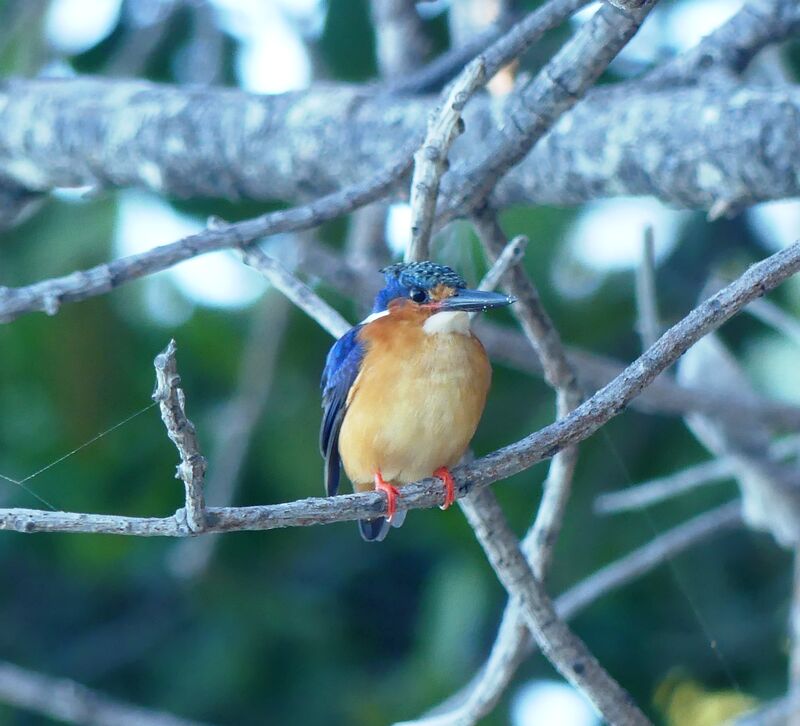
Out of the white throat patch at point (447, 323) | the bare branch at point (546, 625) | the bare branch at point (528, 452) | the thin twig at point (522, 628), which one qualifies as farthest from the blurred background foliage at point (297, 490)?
the bare branch at point (528, 452)

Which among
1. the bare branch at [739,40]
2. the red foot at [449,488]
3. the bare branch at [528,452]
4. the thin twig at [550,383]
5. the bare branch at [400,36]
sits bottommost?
the bare branch at [528,452]

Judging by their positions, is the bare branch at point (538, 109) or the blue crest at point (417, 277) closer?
the bare branch at point (538, 109)

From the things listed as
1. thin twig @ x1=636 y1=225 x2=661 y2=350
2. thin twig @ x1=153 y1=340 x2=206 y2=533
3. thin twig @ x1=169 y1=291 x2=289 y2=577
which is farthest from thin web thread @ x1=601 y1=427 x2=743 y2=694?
thin twig @ x1=153 y1=340 x2=206 y2=533

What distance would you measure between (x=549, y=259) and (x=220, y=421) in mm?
1415

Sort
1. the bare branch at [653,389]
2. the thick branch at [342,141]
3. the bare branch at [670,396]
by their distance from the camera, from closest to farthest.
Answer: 1. the thick branch at [342,141]
2. the bare branch at [653,389]
3. the bare branch at [670,396]

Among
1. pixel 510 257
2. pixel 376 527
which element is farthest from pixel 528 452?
pixel 376 527

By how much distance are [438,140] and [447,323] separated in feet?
2.01

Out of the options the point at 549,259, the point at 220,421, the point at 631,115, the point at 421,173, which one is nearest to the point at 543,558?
the point at 421,173

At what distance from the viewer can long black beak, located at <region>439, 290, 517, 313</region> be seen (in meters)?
2.82

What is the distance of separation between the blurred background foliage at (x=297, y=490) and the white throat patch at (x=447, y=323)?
1.16m

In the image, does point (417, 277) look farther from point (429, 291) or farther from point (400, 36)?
point (400, 36)

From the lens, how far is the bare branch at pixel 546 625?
272 centimetres

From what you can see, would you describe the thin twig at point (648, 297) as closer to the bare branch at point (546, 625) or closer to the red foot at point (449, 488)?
the bare branch at point (546, 625)

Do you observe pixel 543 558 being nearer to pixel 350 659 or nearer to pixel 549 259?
pixel 549 259
